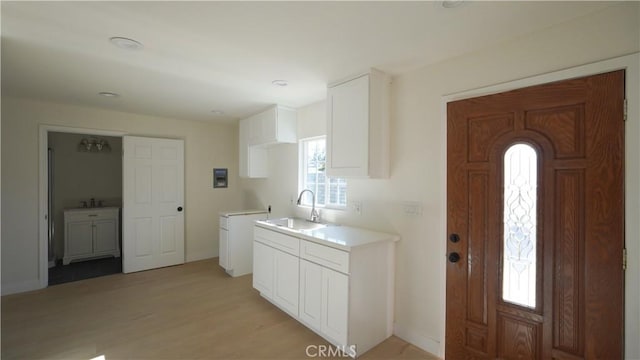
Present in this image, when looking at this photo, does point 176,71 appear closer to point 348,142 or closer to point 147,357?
point 348,142

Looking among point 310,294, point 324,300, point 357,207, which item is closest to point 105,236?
point 310,294

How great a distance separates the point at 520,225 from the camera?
191 cm

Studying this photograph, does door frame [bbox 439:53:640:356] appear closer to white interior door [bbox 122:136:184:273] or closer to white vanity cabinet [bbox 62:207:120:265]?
white interior door [bbox 122:136:184:273]

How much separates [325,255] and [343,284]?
0.97 ft

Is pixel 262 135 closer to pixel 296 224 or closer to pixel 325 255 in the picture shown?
pixel 296 224

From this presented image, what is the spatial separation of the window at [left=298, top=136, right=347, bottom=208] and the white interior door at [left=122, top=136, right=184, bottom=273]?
2.30 m

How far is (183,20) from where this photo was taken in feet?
5.74

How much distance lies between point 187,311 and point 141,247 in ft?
6.40

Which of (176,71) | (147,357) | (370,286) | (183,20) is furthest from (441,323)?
(176,71)

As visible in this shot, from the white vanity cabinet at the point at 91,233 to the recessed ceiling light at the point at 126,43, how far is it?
4022 millimetres

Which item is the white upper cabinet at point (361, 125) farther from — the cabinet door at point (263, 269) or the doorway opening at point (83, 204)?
the doorway opening at point (83, 204)

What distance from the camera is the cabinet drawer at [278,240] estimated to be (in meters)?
2.85

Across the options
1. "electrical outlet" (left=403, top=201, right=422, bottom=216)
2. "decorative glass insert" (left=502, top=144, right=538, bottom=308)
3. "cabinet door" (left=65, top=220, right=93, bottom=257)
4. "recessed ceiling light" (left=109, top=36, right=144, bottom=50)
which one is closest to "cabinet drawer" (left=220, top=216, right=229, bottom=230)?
"cabinet door" (left=65, top=220, right=93, bottom=257)

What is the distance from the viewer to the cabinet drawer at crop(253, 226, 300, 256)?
2846 millimetres
